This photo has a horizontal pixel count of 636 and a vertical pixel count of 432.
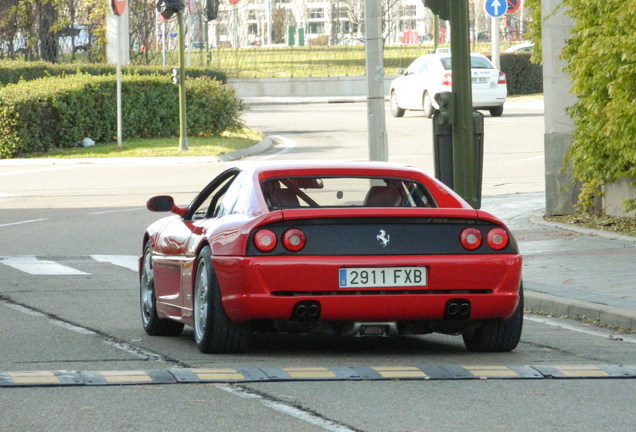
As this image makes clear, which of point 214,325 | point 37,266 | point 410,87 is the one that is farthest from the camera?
point 410,87

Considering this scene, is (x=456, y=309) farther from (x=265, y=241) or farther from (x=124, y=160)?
(x=124, y=160)

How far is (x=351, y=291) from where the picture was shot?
24.1ft

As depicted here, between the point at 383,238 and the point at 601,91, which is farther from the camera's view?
the point at 601,91

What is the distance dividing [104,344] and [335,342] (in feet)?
4.94

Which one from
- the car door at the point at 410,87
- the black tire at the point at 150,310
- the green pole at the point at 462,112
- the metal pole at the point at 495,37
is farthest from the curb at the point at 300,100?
the black tire at the point at 150,310

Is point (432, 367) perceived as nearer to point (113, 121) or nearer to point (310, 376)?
point (310, 376)

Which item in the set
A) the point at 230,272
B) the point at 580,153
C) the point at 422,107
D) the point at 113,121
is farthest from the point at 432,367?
the point at 422,107

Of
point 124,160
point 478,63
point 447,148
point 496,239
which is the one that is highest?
point 478,63

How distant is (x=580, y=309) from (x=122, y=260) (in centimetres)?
577

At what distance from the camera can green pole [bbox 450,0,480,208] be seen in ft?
40.8

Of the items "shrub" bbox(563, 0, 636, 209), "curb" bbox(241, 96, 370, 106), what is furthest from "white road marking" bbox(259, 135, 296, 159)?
"curb" bbox(241, 96, 370, 106)

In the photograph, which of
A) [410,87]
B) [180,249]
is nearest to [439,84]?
[410,87]

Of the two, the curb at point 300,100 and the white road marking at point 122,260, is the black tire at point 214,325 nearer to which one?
the white road marking at point 122,260

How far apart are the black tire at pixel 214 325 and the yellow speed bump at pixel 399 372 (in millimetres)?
882
